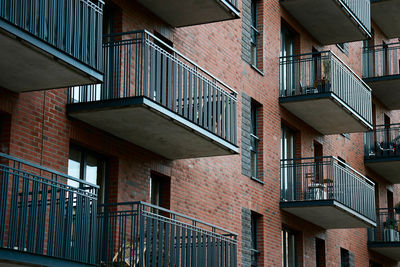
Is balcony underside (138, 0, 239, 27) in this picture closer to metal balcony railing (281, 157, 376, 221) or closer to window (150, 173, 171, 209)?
window (150, 173, 171, 209)

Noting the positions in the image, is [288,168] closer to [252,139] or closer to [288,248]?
[252,139]

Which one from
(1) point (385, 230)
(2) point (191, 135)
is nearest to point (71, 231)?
(2) point (191, 135)

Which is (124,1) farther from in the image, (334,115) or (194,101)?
(334,115)

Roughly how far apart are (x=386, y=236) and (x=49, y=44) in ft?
61.1

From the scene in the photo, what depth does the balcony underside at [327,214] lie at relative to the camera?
71.8 ft

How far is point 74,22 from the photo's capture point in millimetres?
13305

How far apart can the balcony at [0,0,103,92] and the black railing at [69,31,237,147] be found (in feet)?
4.08

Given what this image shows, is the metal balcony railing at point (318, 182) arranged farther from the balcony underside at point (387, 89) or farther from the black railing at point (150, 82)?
the balcony underside at point (387, 89)

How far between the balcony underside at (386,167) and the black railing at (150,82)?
1220 centimetres

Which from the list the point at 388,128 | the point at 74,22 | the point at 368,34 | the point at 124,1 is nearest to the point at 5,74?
the point at 74,22

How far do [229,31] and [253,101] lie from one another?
6.47ft

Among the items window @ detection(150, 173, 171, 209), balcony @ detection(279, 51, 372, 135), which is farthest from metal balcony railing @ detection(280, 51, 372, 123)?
window @ detection(150, 173, 171, 209)

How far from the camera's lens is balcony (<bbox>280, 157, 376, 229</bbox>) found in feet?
72.6

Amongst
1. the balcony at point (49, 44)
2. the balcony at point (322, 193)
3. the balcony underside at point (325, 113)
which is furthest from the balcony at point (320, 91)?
the balcony at point (49, 44)
